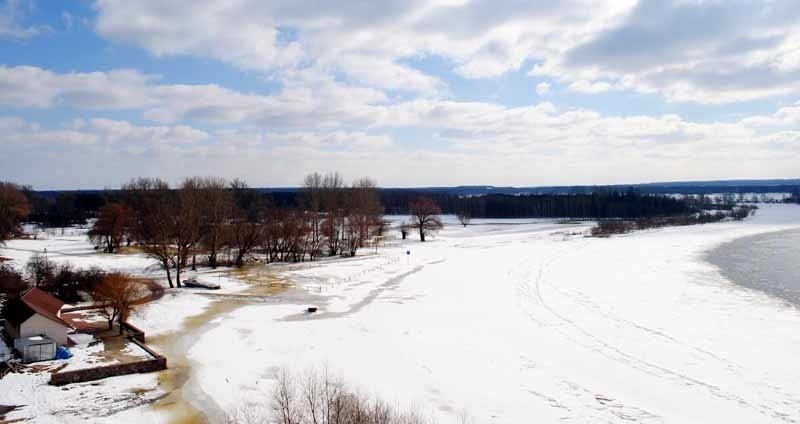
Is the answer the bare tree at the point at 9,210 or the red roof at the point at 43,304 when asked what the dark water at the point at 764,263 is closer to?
the red roof at the point at 43,304

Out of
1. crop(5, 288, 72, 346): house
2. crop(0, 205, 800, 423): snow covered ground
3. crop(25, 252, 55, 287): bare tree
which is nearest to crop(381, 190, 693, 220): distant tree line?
crop(0, 205, 800, 423): snow covered ground

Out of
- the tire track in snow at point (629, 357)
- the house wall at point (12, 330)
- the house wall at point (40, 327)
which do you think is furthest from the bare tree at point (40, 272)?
the tire track in snow at point (629, 357)

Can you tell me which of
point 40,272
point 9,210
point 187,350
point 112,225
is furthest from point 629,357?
point 9,210

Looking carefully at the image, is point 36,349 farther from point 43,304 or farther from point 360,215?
point 360,215

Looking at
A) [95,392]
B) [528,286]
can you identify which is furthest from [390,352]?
[528,286]

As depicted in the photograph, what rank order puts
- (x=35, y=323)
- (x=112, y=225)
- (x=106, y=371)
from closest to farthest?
(x=106, y=371) → (x=35, y=323) → (x=112, y=225)

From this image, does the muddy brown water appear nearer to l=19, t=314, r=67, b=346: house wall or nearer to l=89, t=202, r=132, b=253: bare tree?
l=19, t=314, r=67, b=346: house wall
